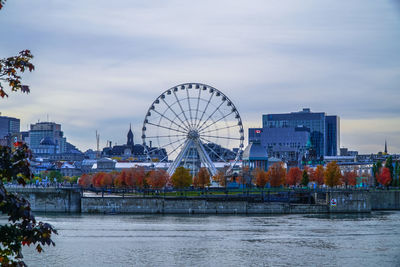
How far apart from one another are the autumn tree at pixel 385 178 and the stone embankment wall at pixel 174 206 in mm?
40515

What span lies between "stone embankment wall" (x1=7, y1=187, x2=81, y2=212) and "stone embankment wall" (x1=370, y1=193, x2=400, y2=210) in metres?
43.7

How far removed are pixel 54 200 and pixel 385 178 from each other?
213 ft

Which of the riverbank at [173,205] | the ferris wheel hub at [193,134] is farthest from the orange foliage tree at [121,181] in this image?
the riverbank at [173,205]

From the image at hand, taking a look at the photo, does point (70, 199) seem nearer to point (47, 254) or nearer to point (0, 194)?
point (47, 254)

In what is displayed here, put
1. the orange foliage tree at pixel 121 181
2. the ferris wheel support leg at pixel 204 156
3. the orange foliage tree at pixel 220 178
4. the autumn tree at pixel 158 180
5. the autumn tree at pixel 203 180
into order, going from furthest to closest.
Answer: the orange foliage tree at pixel 121 181
the orange foliage tree at pixel 220 178
the autumn tree at pixel 203 180
the autumn tree at pixel 158 180
the ferris wheel support leg at pixel 204 156

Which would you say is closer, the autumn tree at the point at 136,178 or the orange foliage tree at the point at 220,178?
the orange foliage tree at the point at 220,178

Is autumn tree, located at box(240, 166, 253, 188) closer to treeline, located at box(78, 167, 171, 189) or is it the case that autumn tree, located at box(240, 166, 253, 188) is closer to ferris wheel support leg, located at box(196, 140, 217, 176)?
ferris wheel support leg, located at box(196, 140, 217, 176)

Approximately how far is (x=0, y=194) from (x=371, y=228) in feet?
186

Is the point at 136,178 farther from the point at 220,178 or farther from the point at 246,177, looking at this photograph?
the point at 246,177

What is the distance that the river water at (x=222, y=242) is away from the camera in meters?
44.6

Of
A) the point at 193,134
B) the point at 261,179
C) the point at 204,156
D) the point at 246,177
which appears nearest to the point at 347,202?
the point at 261,179

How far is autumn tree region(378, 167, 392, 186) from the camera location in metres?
124

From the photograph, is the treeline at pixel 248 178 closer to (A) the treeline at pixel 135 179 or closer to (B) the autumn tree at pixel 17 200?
(A) the treeline at pixel 135 179

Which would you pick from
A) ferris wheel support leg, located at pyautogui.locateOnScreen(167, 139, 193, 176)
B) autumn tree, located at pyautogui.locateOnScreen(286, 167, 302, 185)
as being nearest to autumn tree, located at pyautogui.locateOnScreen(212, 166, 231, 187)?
ferris wheel support leg, located at pyautogui.locateOnScreen(167, 139, 193, 176)
